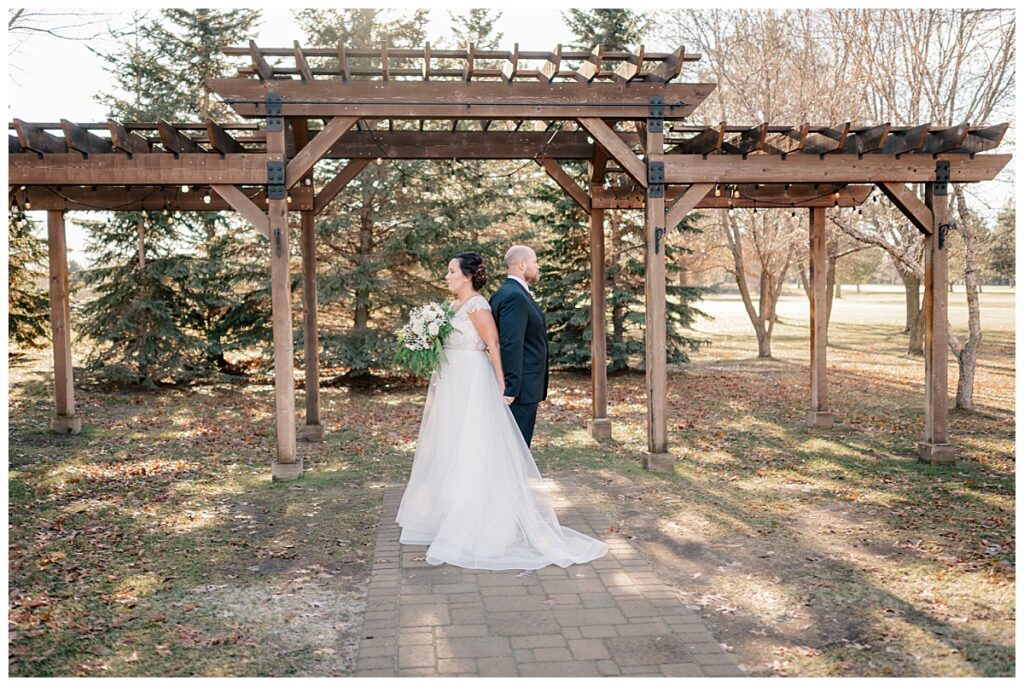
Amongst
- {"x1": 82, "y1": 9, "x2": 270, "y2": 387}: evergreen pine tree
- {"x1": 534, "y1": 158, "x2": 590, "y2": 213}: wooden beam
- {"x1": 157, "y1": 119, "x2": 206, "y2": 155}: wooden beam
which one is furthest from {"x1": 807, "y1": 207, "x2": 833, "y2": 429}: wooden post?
{"x1": 82, "y1": 9, "x2": 270, "y2": 387}: evergreen pine tree

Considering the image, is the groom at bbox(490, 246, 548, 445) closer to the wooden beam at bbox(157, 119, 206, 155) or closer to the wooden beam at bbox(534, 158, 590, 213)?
the wooden beam at bbox(157, 119, 206, 155)

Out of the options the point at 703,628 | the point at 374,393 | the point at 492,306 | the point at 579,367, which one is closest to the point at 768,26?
the point at 579,367

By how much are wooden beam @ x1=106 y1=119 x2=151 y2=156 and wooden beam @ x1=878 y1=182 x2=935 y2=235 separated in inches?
308

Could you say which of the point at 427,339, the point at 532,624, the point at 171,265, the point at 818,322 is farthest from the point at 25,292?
the point at 532,624

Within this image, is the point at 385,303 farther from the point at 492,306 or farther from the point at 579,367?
the point at 492,306

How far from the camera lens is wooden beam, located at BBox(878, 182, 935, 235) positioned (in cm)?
867

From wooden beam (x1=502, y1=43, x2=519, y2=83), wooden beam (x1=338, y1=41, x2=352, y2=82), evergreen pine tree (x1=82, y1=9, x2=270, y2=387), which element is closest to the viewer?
wooden beam (x1=338, y1=41, x2=352, y2=82)

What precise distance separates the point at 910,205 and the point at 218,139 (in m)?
7.37

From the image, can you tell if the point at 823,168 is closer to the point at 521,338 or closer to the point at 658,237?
the point at 658,237

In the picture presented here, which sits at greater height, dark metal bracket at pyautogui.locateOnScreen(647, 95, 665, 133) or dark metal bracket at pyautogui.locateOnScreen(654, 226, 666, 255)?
dark metal bracket at pyautogui.locateOnScreen(647, 95, 665, 133)

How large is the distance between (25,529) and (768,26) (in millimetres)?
18290

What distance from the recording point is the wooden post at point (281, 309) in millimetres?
7969

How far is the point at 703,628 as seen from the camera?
14.8 feet

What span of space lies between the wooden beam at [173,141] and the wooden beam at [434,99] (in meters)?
0.63
